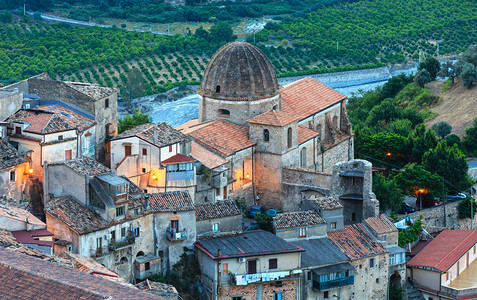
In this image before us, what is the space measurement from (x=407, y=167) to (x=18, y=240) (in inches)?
1359

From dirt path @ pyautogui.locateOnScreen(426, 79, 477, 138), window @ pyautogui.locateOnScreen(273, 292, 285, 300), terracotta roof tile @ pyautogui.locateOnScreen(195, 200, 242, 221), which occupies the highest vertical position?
terracotta roof tile @ pyautogui.locateOnScreen(195, 200, 242, 221)

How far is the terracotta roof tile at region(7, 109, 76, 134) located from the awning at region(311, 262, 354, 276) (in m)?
16.9

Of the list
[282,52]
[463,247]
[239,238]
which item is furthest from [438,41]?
[239,238]

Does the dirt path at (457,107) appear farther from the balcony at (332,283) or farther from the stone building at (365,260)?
the balcony at (332,283)

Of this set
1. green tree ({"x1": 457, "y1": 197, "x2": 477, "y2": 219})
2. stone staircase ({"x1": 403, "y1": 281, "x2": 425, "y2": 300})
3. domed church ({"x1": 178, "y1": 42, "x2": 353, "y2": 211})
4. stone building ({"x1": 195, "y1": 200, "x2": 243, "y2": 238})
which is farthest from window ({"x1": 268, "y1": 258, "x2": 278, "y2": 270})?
green tree ({"x1": 457, "y1": 197, "x2": 477, "y2": 219})

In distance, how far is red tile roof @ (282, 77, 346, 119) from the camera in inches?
3095

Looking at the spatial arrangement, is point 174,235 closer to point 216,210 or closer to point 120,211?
point 120,211

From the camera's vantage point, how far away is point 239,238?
6431 cm

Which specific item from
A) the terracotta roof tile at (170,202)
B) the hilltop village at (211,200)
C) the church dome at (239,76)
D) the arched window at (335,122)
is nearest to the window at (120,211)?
the hilltop village at (211,200)

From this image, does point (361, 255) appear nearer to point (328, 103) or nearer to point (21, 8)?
point (328, 103)

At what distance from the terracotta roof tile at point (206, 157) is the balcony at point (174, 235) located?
682 cm

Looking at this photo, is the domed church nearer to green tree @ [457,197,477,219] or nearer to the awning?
the awning

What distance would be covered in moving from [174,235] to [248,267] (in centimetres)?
464

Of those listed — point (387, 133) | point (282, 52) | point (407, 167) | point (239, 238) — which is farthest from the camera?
point (282, 52)
